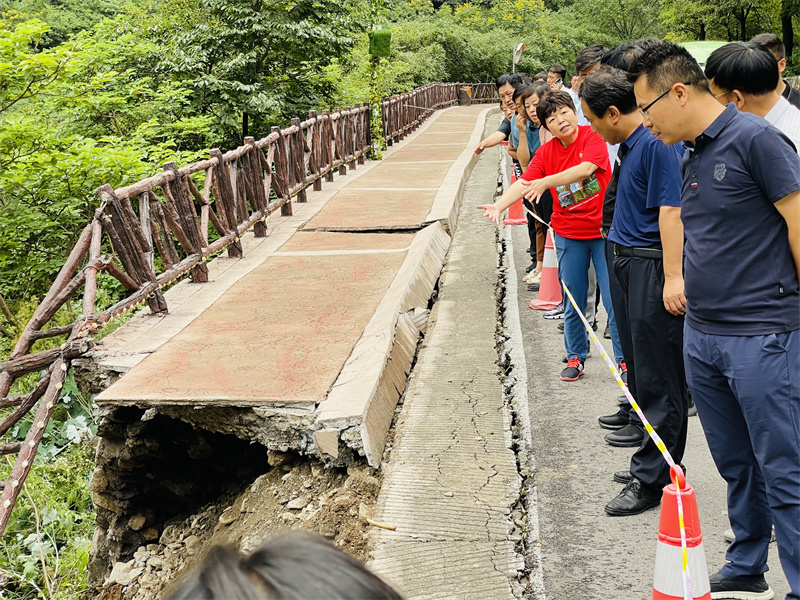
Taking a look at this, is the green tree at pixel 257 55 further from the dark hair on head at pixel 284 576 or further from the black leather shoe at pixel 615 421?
the dark hair on head at pixel 284 576

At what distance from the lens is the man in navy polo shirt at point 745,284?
2693 millimetres

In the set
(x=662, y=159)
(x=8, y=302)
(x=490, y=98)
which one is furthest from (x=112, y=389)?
(x=490, y=98)

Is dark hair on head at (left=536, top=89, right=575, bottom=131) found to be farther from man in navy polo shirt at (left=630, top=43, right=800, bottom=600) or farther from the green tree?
the green tree

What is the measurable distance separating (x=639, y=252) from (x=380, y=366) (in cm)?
192

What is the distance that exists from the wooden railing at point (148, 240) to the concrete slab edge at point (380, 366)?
1.87 metres

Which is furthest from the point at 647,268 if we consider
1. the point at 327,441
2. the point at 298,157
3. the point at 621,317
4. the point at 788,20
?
the point at 788,20

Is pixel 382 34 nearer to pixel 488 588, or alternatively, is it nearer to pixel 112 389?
pixel 112 389

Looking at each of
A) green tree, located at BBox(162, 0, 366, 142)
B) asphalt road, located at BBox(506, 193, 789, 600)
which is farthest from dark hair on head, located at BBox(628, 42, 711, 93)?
green tree, located at BBox(162, 0, 366, 142)

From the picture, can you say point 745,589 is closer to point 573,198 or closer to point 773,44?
point 573,198

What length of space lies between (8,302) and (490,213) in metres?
11.4

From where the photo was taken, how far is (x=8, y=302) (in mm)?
13531

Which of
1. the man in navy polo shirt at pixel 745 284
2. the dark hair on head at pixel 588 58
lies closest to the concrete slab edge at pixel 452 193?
the dark hair on head at pixel 588 58

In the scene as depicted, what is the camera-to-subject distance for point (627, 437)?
14.5ft

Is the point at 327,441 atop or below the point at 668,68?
below
